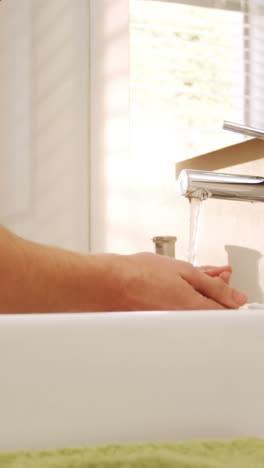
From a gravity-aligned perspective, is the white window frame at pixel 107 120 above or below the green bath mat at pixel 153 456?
above

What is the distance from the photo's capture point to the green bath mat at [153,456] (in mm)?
241

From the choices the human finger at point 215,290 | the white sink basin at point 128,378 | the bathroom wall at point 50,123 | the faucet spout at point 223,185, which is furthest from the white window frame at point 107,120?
the white sink basin at point 128,378

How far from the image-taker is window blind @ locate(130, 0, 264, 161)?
2.99ft

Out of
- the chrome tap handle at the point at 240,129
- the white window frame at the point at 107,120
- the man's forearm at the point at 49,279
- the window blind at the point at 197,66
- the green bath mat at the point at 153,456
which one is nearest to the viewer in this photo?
the green bath mat at the point at 153,456

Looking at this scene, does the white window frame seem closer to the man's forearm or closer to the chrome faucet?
the chrome faucet

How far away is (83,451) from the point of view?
0.86 feet

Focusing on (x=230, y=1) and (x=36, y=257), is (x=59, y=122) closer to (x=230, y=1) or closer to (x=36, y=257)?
(x=230, y=1)

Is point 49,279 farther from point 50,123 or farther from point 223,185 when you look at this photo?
point 50,123

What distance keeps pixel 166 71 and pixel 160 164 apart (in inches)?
6.7

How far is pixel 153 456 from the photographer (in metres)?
0.24

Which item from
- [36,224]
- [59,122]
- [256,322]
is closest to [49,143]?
[59,122]

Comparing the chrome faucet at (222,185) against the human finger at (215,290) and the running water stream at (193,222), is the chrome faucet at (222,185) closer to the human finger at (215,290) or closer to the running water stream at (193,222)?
the running water stream at (193,222)

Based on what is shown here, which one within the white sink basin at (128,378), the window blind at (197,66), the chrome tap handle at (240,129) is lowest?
the white sink basin at (128,378)

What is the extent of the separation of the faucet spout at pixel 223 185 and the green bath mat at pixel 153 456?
1.70ft
